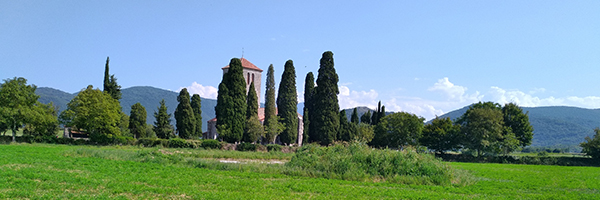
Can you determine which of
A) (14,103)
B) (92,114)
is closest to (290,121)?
(92,114)

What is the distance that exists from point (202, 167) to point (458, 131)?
130 ft

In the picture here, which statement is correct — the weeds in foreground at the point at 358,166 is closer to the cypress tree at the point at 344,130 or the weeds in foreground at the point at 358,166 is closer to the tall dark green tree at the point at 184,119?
the tall dark green tree at the point at 184,119

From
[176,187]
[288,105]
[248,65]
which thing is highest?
[248,65]

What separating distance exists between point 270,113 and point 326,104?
7733 millimetres

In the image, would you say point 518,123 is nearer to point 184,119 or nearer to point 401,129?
point 401,129

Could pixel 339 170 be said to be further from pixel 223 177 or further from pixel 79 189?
pixel 79 189

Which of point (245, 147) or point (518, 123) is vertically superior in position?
point (518, 123)

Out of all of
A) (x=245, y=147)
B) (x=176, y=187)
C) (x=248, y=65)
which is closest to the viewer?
(x=176, y=187)

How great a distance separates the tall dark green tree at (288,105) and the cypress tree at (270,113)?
1.26m

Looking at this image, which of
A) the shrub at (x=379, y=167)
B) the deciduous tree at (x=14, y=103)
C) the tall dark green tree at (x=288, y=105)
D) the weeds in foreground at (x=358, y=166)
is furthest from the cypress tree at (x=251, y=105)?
the shrub at (x=379, y=167)

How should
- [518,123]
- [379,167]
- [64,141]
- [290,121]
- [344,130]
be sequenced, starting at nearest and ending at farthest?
[379,167]
[64,141]
[290,121]
[518,123]
[344,130]

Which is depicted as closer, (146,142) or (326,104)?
(146,142)

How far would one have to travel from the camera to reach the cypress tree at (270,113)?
50031 millimetres

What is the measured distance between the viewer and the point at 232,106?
4584cm
